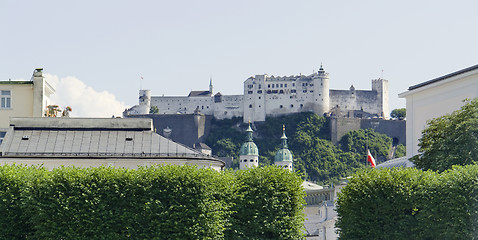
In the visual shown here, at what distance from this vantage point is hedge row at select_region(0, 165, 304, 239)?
46438 mm

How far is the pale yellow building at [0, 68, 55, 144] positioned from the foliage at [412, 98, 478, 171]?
2313 centimetres

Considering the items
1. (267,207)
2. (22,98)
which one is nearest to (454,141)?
(267,207)

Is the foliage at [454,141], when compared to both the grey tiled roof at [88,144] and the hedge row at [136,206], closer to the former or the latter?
the hedge row at [136,206]

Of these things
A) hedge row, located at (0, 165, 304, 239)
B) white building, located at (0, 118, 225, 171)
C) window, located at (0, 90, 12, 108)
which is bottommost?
hedge row, located at (0, 165, 304, 239)

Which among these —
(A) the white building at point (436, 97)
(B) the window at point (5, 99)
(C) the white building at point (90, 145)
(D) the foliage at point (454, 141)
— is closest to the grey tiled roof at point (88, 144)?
(C) the white building at point (90, 145)

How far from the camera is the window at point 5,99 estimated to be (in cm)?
6022

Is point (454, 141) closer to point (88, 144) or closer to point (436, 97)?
point (436, 97)

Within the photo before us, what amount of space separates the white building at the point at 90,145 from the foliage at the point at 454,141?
41.2 feet

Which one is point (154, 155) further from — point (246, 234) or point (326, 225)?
point (326, 225)

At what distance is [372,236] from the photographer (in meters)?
48.1

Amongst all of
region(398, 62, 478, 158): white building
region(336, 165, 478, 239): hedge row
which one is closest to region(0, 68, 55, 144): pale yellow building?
region(336, 165, 478, 239): hedge row

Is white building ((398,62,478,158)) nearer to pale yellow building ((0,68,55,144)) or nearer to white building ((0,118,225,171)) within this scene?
white building ((0,118,225,171))

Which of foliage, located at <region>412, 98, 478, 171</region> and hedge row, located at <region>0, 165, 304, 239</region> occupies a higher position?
foliage, located at <region>412, 98, 478, 171</region>

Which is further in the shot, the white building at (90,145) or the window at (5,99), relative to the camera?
the window at (5,99)
